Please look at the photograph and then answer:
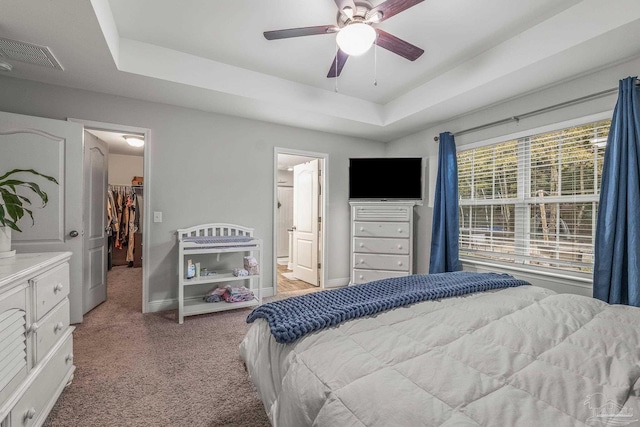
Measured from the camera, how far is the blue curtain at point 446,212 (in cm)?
343

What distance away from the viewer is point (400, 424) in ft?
2.23

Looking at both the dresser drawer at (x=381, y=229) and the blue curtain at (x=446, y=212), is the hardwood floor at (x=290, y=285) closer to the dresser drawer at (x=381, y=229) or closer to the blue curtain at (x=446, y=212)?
the dresser drawer at (x=381, y=229)

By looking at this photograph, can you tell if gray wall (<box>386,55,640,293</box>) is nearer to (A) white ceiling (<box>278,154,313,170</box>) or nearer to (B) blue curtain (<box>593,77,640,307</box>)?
(B) blue curtain (<box>593,77,640,307</box>)

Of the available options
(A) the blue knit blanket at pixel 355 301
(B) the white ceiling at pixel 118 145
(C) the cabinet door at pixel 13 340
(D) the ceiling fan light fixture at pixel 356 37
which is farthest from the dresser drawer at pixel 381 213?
(B) the white ceiling at pixel 118 145

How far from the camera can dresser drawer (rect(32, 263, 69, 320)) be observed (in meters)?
1.47

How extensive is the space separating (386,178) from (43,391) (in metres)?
3.72

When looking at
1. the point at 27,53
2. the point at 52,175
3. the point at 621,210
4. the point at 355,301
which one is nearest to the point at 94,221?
the point at 52,175

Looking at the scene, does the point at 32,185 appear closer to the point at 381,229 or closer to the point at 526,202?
the point at 381,229

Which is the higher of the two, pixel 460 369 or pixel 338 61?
pixel 338 61

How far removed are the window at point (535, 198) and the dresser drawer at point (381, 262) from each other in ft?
2.33

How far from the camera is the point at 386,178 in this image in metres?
4.01

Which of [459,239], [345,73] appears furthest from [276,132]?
[459,239]

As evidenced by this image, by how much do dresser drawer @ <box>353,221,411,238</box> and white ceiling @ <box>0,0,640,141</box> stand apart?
1385mm

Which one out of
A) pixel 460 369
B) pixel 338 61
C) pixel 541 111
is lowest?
pixel 460 369
